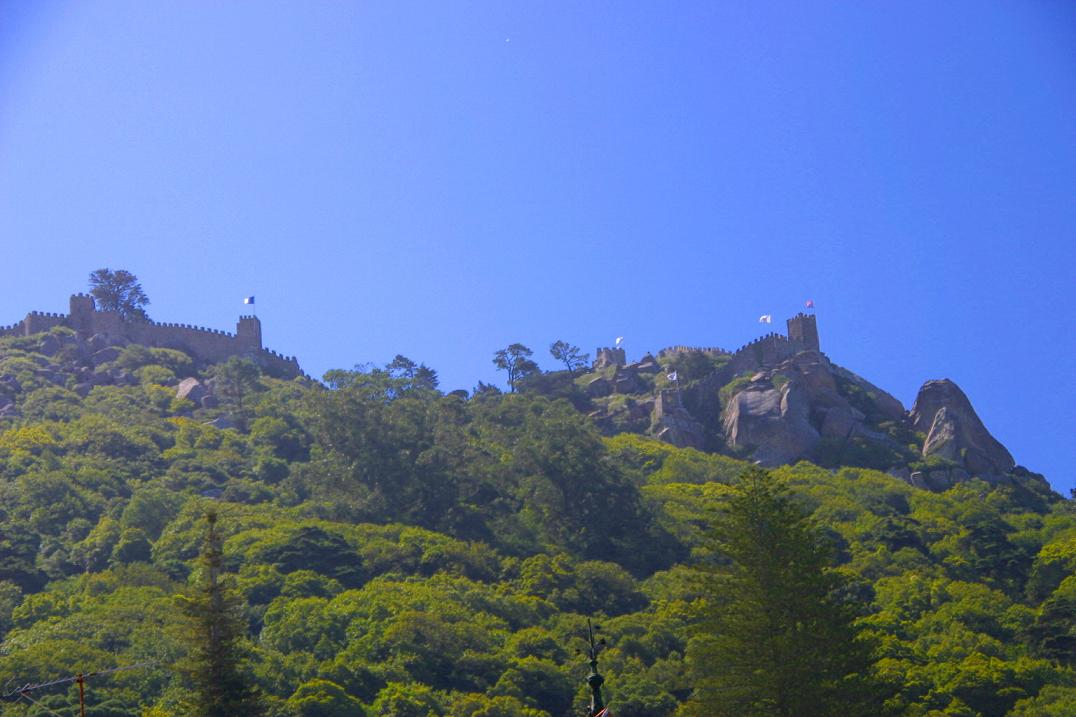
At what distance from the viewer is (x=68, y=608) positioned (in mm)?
58531

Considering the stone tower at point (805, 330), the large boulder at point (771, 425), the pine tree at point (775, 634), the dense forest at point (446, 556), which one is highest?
the stone tower at point (805, 330)

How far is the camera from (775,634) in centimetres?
3450

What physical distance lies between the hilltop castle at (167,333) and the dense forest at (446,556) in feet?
26.2

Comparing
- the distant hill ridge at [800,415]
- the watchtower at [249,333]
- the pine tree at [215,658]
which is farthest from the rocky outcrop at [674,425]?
the pine tree at [215,658]

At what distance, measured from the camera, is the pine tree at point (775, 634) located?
110 ft

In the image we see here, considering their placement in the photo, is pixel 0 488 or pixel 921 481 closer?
pixel 0 488

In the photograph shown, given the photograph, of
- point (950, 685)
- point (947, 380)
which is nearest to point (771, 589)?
point (950, 685)

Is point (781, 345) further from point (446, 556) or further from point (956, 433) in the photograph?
point (446, 556)

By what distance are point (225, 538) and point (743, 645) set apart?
37420 mm

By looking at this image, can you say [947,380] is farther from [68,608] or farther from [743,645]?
[743,645]

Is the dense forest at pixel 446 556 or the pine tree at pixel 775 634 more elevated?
the dense forest at pixel 446 556

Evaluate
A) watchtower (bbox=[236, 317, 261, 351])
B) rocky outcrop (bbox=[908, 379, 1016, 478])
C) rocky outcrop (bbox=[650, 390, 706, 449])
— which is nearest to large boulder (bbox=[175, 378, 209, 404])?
watchtower (bbox=[236, 317, 261, 351])

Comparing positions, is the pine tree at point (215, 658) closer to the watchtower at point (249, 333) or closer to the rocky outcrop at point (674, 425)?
the rocky outcrop at point (674, 425)

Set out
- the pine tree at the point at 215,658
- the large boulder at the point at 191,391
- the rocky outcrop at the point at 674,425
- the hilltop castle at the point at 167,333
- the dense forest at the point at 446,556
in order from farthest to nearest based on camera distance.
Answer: the hilltop castle at the point at 167,333
the large boulder at the point at 191,391
the rocky outcrop at the point at 674,425
the dense forest at the point at 446,556
the pine tree at the point at 215,658
